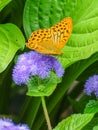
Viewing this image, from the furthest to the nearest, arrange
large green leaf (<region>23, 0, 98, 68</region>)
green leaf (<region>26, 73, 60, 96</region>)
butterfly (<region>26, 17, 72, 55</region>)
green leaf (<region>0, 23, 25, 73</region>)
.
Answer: large green leaf (<region>23, 0, 98, 68</region>) → green leaf (<region>0, 23, 25, 73</region>) → green leaf (<region>26, 73, 60, 96</region>) → butterfly (<region>26, 17, 72, 55</region>)

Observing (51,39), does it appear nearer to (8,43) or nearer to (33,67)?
(33,67)

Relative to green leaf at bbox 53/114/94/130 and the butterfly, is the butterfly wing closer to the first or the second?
the butterfly

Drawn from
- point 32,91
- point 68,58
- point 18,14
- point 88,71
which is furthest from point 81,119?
point 18,14

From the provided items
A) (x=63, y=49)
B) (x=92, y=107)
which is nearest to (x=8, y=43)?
(x=63, y=49)

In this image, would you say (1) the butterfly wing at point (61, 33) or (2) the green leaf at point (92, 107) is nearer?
(1) the butterfly wing at point (61, 33)

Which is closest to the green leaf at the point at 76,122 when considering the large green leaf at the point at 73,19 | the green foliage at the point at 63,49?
the green foliage at the point at 63,49

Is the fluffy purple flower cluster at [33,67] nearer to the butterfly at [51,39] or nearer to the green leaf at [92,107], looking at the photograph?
the butterfly at [51,39]

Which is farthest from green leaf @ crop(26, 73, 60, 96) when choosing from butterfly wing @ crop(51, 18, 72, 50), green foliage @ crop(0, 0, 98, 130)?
butterfly wing @ crop(51, 18, 72, 50)
